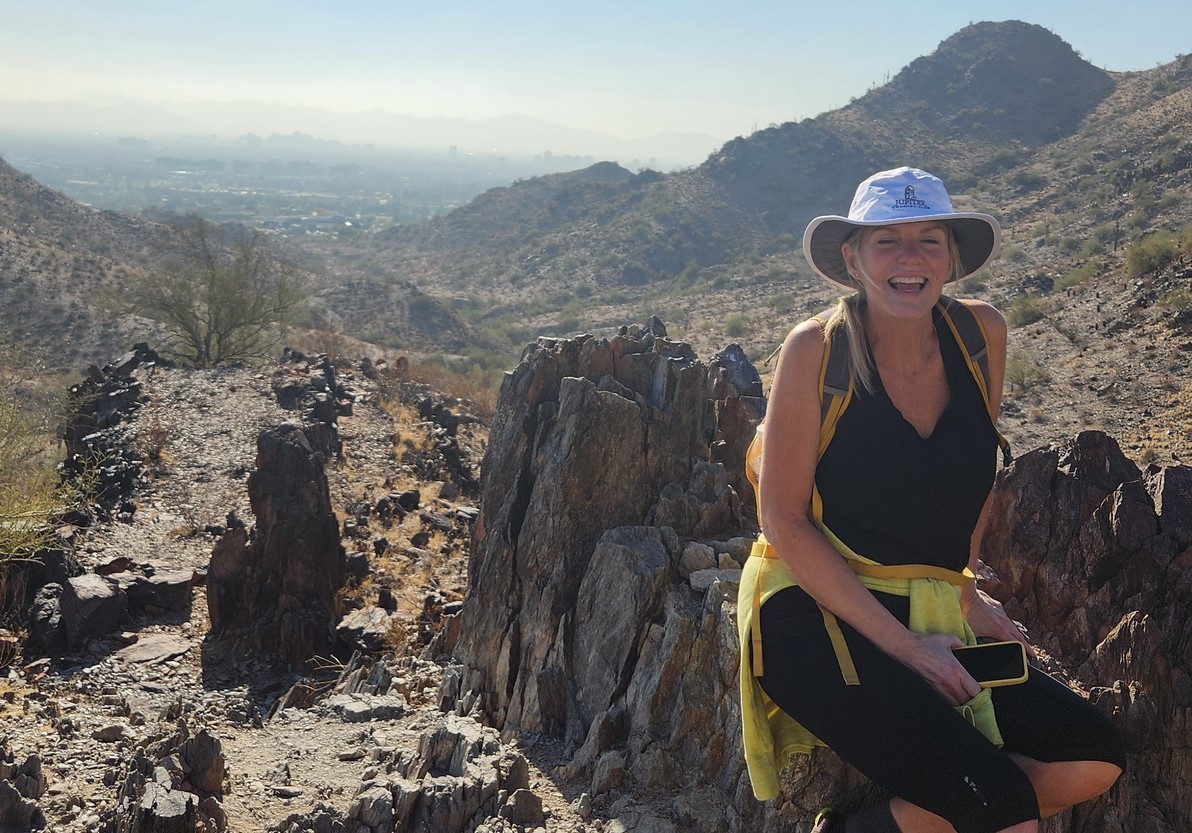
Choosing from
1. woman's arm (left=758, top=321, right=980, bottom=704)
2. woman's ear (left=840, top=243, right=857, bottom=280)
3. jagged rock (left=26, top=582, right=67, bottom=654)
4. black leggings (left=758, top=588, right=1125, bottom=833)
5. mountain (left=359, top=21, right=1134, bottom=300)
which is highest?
mountain (left=359, top=21, right=1134, bottom=300)

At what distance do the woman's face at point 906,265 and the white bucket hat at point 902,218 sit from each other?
6 centimetres

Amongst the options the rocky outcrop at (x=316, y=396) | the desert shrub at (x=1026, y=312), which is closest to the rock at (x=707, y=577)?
the rocky outcrop at (x=316, y=396)

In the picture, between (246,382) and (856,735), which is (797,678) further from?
(246,382)

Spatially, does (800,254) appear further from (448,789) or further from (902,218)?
(902,218)

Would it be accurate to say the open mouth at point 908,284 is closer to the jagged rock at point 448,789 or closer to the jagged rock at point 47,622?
the jagged rock at point 448,789

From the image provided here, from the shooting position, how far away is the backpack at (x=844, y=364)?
2930 mm

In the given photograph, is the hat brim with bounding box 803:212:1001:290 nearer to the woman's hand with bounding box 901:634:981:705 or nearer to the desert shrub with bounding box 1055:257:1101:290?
the woman's hand with bounding box 901:634:981:705

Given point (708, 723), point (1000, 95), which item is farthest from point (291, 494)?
point (1000, 95)

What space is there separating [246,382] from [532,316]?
32974 mm

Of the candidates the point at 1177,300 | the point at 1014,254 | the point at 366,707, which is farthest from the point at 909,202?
the point at 1014,254

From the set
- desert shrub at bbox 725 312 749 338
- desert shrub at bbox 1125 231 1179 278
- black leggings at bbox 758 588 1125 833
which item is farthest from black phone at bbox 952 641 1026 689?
desert shrub at bbox 725 312 749 338

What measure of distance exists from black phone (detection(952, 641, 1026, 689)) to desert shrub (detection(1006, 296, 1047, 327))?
21.4 meters

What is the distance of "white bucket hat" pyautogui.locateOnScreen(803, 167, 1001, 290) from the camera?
116 inches

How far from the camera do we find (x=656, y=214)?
61062mm
